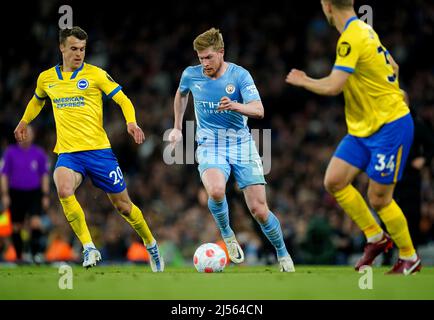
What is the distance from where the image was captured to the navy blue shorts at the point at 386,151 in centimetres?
847

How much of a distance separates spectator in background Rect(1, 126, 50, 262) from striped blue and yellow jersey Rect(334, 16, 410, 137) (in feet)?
22.6

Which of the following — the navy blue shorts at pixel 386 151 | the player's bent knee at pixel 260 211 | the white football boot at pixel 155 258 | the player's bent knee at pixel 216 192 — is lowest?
the white football boot at pixel 155 258

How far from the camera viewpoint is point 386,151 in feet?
27.8

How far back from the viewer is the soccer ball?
10273mm

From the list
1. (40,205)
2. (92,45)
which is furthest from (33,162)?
(92,45)

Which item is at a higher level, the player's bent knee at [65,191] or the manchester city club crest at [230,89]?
the manchester city club crest at [230,89]

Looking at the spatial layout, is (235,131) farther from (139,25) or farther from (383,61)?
(139,25)

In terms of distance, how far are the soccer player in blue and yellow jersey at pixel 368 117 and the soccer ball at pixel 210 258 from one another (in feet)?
6.54

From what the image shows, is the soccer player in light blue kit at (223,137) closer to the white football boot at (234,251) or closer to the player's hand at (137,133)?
the white football boot at (234,251)

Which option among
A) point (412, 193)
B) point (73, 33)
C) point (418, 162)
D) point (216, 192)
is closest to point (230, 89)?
point (216, 192)

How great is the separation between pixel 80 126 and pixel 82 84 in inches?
18.2

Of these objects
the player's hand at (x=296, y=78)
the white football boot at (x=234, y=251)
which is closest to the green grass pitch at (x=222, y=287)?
the white football boot at (x=234, y=251)

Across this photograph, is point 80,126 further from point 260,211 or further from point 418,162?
point 418,162

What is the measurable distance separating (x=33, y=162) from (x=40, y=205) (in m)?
0.70
